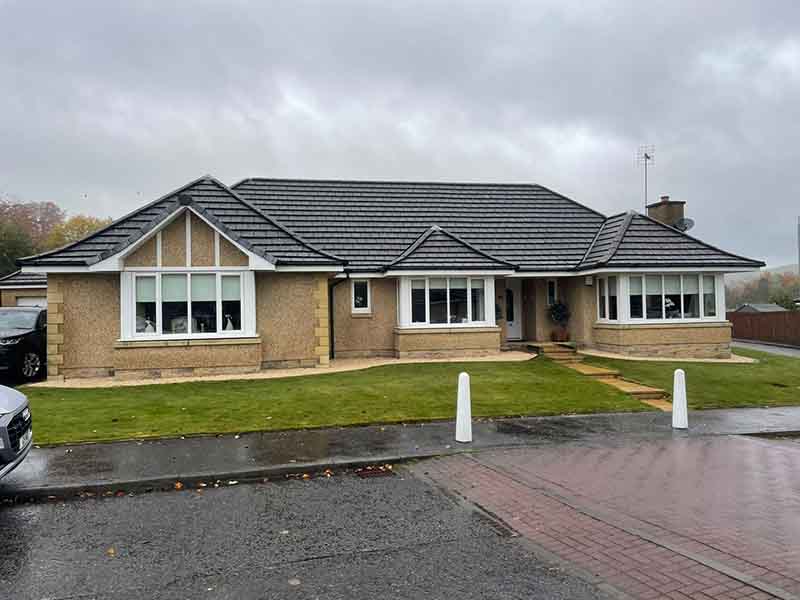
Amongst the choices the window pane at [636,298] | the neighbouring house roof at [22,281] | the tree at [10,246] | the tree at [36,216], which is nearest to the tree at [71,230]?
the tree at [36,216]

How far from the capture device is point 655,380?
1584cm

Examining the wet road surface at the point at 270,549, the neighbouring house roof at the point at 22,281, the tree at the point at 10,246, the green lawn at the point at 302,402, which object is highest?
the tree at the point at 10,246

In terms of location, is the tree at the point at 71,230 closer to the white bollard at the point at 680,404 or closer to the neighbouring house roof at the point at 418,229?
the neighbouring house roof at the point at 418,229

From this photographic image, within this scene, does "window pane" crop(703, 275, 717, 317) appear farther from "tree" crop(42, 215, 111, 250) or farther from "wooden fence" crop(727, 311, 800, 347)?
"tree" crop(42, 215, 111, 250)

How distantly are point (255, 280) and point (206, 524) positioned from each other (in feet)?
38.4

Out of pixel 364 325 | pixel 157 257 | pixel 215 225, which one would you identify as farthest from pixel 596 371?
pixel 157 257

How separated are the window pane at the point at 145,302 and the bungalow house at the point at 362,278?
37mm

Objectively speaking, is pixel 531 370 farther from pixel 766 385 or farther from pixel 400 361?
pixel 766 385

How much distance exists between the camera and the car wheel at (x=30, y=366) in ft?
52.0

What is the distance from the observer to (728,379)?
16.2m

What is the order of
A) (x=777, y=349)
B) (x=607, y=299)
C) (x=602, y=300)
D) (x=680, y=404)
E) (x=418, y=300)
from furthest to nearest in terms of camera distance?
(x=777, y=349), (x=602, y=300), (x=607, y=299), (x=418, y=300), (x=680, y=404)

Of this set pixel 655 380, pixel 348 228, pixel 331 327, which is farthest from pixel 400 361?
pixel 655 380

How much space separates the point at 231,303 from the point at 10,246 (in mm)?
41164

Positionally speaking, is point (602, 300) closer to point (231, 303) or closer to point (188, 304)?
point (231, 303)
